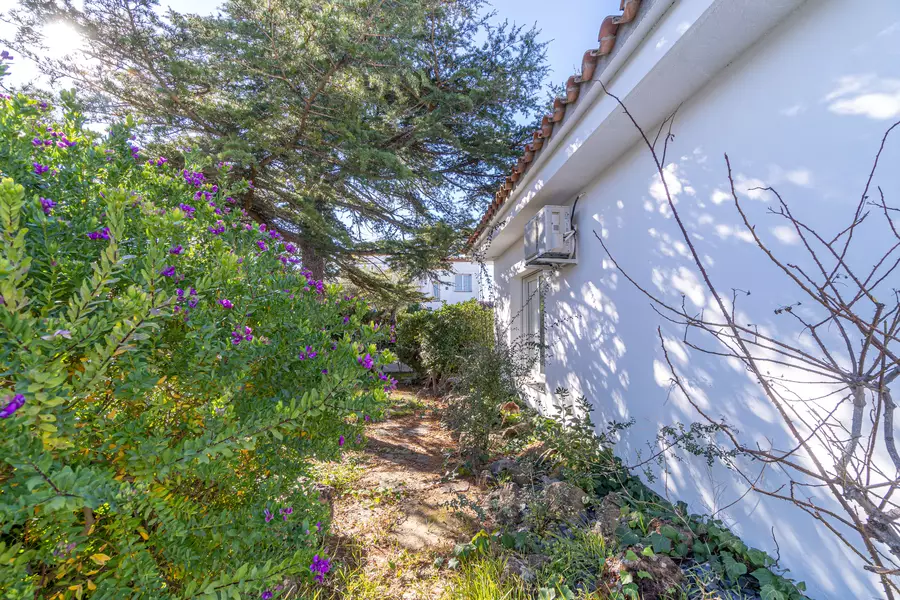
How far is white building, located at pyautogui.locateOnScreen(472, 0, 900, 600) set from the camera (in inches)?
85.4

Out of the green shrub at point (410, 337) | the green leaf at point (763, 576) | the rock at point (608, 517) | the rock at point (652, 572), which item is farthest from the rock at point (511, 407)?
the green shrub at point (410, 337)

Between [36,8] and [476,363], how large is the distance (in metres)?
7.55

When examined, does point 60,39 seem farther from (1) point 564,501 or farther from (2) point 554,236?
(1) point 564,501

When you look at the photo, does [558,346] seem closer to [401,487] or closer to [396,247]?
[401,487]

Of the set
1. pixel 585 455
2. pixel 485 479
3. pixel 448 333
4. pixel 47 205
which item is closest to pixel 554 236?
pixel 585 455

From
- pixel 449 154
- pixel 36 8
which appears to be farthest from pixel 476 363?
pixel 36 8

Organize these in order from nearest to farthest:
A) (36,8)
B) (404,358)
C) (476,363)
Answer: (36,8)
(476,363)
(404,358)

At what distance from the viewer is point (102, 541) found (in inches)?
58.2

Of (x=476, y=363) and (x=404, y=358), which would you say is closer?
(x=476, y=363)

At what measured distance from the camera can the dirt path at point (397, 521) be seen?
2889 millimetres

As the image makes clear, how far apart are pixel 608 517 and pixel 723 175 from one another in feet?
8.92

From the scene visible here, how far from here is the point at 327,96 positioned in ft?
17.9

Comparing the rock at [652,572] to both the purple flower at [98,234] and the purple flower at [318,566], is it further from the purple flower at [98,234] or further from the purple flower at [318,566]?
the purple flower at [98,234]

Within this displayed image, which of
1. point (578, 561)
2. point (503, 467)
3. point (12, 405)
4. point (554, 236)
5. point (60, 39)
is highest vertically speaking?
point (60, 39)
